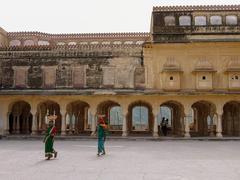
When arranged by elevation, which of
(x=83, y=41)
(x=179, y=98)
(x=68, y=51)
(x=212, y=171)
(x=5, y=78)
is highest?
(x=83, y=41)

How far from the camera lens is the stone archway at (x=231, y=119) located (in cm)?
2434

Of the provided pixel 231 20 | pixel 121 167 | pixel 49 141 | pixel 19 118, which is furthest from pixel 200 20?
pixel 121 167

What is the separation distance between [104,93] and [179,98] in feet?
16.7

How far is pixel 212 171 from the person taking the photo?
9.73 m

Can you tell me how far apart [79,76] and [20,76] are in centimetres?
451

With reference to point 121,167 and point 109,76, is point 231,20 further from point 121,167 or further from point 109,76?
point 121,167

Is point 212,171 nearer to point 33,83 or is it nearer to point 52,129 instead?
point 52,129

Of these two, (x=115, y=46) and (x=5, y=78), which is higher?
(x=115, y=46)

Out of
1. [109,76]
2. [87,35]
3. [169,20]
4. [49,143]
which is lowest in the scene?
[49,143]

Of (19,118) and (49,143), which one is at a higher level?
(19,118)

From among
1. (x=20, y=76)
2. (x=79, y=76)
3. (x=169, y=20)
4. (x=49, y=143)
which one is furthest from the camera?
(x=20, y=76)

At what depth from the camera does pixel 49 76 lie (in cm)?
2530

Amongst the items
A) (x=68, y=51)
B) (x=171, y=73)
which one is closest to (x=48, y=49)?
(x=68, y=51)

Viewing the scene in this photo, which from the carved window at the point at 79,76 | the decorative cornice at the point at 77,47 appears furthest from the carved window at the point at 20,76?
the carved window at the point at 79,76
